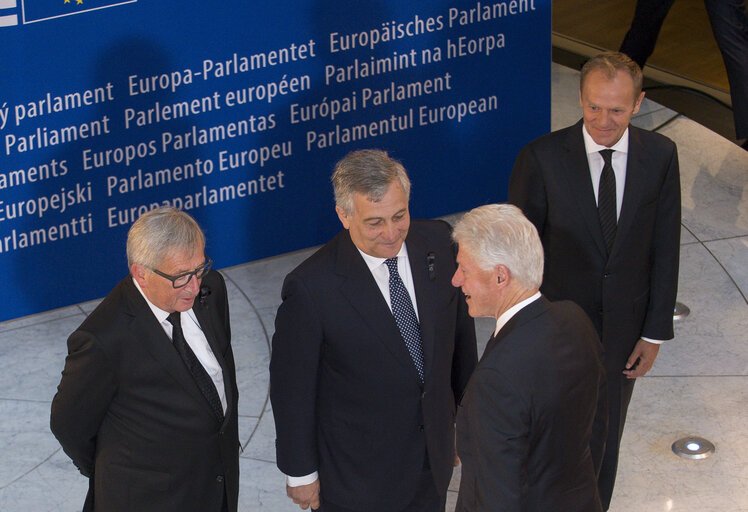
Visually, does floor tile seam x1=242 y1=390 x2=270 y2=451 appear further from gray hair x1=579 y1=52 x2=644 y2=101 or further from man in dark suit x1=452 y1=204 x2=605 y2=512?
gray hair x1=579 y1=52 x2=644 y2=101

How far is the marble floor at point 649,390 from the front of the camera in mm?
5023

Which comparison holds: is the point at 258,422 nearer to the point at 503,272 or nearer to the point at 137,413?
the point at 137,413

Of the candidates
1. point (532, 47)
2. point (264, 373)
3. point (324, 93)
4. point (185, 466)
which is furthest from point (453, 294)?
point (532, 47)

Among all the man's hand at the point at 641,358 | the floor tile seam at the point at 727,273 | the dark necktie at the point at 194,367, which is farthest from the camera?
the floor tile seam at the point at 727,273

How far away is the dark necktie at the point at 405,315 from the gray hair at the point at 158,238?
2.19ft

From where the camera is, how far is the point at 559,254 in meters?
4.46

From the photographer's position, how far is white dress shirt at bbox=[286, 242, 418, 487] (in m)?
3.78

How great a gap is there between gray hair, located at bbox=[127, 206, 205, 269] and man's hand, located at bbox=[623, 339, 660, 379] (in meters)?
1.94

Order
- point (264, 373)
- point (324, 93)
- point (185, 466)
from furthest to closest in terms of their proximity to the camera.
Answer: point (324, 93)
point (264, 373)
point (185, 466)

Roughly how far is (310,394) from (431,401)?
419 millimetres

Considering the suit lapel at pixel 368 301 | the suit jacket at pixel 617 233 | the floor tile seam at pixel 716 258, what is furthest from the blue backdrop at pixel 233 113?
the suit lapel at pixel 368 301

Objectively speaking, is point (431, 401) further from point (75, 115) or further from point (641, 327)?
point (75, 115)

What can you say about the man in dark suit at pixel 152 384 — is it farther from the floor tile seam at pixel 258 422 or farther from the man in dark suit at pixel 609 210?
the floor tile seam at pixel 258 422

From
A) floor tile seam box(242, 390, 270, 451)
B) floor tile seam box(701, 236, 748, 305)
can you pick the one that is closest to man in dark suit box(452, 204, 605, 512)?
floor tile seam box(242, 390, 270, 451)
